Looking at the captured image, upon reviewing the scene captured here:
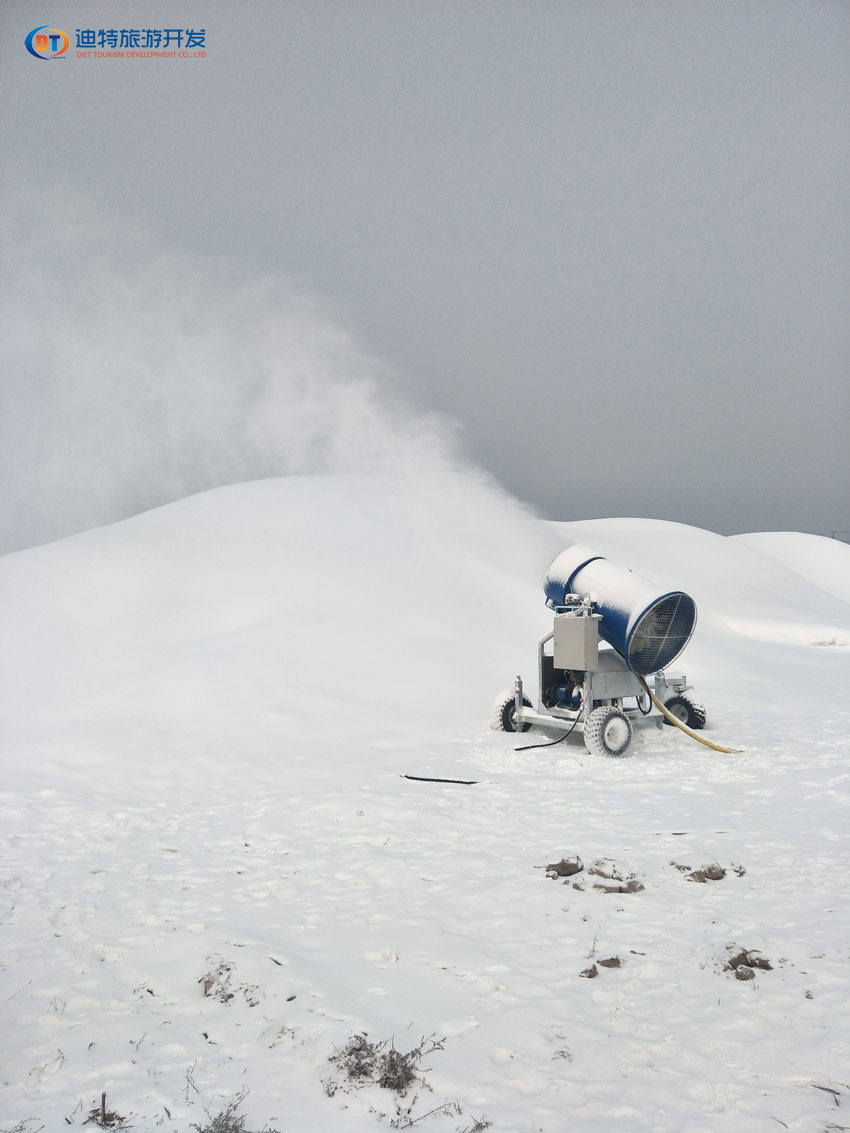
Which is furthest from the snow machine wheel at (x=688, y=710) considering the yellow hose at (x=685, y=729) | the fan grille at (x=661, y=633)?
the fan grille at (x=661, y=633)

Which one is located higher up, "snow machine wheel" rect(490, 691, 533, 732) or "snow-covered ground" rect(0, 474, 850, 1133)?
"snow machine wheel" rect(490, 691, 533, 732)

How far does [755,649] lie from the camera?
66.4 feet

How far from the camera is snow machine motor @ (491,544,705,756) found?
9922mm

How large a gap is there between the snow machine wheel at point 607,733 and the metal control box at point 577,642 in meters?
0.64

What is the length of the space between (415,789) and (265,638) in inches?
274

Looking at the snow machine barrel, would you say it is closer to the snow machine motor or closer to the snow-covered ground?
the snow machine motor

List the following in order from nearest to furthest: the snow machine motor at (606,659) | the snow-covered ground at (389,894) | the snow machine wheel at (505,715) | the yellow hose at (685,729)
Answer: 1. the snow-covered ground at (389,894)
2. the yellow hose at (685,729)
3. the snow machine motor at (606,659)
4. the snow machine wheel at (505,715)

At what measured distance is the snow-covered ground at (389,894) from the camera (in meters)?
3.44

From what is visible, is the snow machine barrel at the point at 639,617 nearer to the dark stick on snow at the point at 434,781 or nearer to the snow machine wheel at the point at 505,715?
the snow machine wheel at the point at 505,715

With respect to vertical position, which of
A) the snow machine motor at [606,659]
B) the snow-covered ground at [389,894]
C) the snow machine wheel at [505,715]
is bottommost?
the snow-covered ground at [389,894]

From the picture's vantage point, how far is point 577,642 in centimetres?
1002

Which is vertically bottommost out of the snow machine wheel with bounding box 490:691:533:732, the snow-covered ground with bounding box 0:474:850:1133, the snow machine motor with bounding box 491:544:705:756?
the snow-covered ground with bounding box 0:474:850:1133

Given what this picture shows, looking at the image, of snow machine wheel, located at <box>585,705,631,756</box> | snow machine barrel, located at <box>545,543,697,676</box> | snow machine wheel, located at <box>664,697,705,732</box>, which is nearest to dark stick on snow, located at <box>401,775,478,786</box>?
snow machine wheel, located at <box>585,705,631,756</box>

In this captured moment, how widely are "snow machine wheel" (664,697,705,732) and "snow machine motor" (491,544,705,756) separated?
0.01 m
